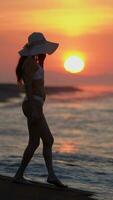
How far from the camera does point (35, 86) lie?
8.66 metres

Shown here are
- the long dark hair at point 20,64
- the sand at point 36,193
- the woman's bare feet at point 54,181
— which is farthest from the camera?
the woman's bare feet at point 54,181

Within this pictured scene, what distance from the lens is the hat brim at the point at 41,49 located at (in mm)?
8727

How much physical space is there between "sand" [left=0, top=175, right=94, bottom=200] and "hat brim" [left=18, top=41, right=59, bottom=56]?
171 centimetres

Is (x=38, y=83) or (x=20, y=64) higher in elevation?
(x=20, y=64)

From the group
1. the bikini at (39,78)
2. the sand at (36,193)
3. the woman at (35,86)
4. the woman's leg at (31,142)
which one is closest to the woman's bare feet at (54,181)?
the woman at (35,86)

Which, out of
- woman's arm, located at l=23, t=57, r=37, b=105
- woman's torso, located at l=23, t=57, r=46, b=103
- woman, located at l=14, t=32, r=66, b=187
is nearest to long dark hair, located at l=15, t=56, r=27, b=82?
woman, located at l=14, t=32, r=66, b=187

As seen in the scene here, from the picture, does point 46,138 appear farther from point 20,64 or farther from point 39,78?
point 20,64

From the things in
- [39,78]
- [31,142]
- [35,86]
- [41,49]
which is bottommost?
[31,142]

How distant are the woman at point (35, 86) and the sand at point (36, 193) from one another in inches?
12.4

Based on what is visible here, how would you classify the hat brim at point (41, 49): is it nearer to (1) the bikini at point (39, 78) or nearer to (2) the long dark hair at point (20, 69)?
(2) the long dark hair at point (20, 69)

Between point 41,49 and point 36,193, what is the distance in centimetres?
187

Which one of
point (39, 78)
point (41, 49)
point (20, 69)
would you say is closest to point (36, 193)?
point (39, 78)

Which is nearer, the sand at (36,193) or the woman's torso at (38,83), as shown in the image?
the sand at (36,193)

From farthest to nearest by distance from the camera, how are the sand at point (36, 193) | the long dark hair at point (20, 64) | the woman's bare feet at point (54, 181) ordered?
the woman's bare feet at point (54, 181) < the long dark hair at point (20, 64) < the sand at point (36, 193)
